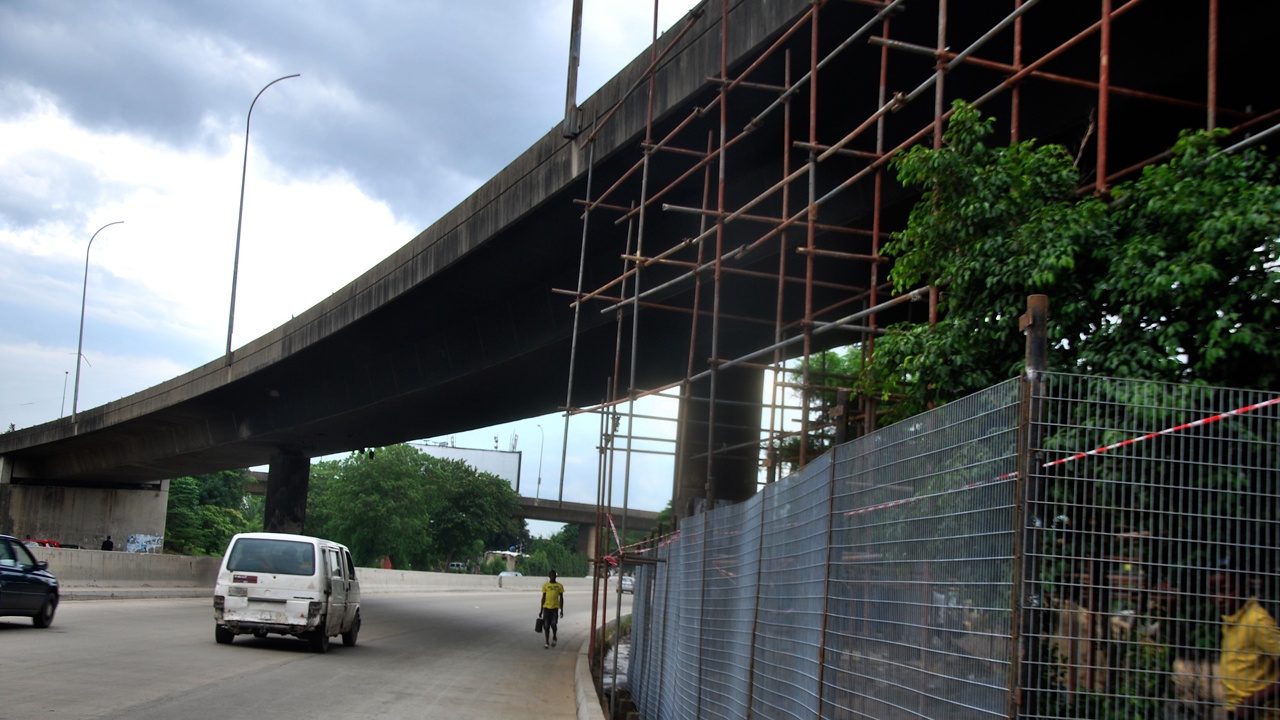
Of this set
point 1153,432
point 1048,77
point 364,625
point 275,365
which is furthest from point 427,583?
point 1153,432

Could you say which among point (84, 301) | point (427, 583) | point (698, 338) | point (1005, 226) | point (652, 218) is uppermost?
point (84, 301)

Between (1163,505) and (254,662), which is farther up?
(1163,505)

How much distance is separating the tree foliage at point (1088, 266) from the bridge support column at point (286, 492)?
39.5 meters

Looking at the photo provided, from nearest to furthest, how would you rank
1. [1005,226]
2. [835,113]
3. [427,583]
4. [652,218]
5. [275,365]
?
[1005,226]
[835,113]
[652,218]
[275,365]
[427,583]

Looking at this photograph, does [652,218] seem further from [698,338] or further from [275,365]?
[275,365]

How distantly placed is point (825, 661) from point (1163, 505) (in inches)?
94.2

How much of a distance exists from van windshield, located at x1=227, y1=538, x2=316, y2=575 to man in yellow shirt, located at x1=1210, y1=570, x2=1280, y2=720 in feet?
52.1

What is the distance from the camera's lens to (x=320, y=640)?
18.4 meters

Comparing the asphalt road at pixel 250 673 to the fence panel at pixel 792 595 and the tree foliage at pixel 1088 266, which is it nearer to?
the fence panel at pixel 792 595

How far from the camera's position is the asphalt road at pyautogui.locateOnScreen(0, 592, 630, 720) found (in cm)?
1113

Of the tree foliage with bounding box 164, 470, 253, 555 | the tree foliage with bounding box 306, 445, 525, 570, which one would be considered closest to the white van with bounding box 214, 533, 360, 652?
the tree foliage with bounding box 306, 445, 525, 570

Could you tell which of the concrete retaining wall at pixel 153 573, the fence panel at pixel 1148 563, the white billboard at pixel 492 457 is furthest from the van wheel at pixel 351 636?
the white billboard at pixel 492 457

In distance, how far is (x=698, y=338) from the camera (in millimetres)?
22562

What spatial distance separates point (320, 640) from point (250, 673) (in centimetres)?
406
